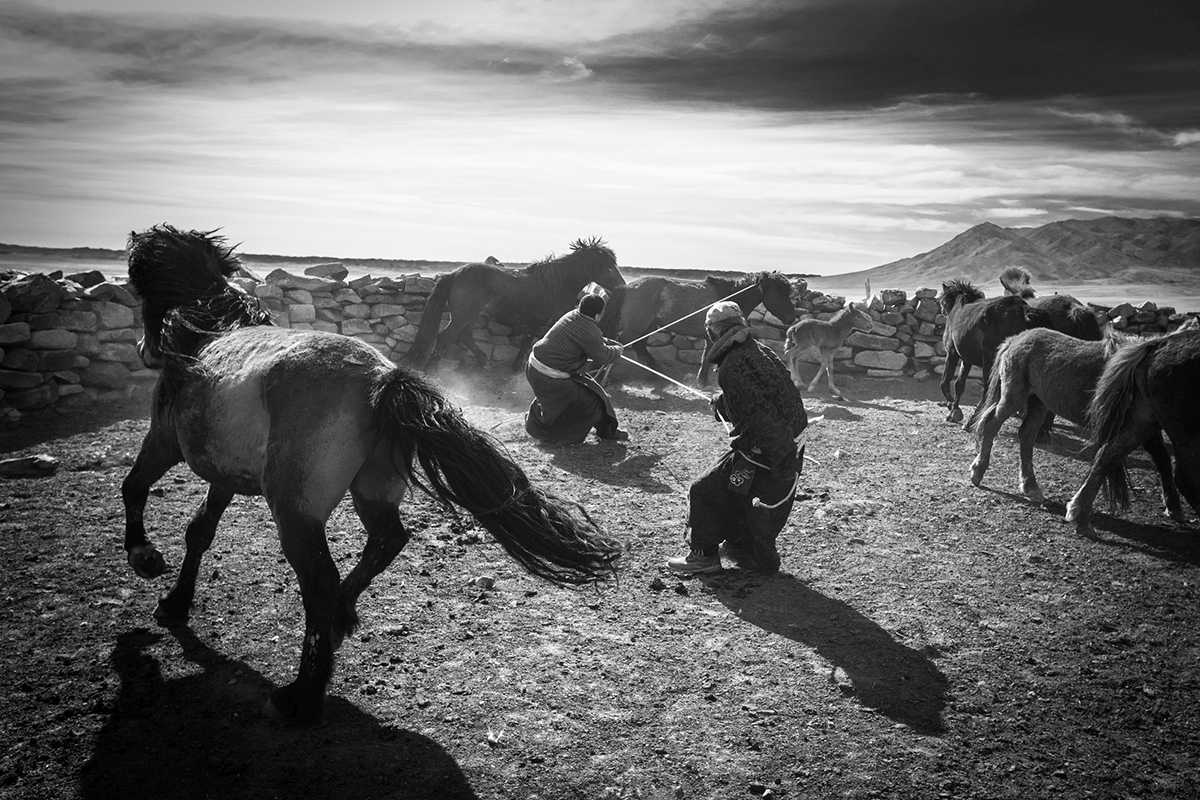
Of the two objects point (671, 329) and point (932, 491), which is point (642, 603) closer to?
point (932, 491)

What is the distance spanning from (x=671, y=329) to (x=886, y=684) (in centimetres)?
1056

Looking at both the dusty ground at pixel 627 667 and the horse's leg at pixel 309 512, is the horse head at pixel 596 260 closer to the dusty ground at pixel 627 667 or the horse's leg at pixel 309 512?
the dusty ground at pixel 627 667

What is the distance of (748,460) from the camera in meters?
5.46

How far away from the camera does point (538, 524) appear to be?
3709mm

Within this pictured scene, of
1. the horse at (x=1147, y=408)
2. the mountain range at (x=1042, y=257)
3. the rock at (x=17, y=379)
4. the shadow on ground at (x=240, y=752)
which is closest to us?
the shadow on ground at (x=240, y=752)

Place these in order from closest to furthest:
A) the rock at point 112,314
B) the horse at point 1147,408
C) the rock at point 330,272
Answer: the horse at point 1147,408, the rock at point 112,314, the rock at point 330,272

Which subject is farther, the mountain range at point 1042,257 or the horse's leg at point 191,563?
the mountain range at point 1042,257

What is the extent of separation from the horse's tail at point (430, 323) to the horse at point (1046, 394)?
8315 millimetres

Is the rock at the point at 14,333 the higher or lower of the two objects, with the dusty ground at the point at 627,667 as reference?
higher

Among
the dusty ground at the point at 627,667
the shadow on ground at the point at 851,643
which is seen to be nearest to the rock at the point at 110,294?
the dusty ground at the point at 627,667

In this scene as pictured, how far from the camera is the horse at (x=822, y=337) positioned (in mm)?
12641

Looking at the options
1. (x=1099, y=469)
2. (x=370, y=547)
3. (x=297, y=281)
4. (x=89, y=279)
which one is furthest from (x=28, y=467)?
(x=1099, y=469)

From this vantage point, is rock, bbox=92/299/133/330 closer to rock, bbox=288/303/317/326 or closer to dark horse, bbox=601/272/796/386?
rock, bbox=288/303/317/326

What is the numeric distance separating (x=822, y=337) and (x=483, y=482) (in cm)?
1000
